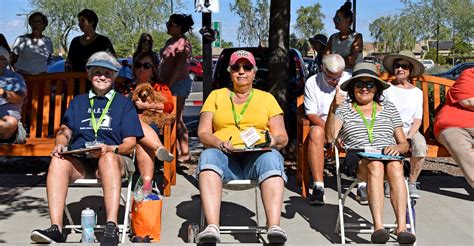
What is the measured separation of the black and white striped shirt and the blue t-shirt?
164 cm

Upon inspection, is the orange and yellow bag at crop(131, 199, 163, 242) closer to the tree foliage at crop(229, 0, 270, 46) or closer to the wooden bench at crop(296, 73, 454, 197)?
the wooden bench at crop(296, 73, 454, 197)

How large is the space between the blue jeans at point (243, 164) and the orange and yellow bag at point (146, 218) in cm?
47

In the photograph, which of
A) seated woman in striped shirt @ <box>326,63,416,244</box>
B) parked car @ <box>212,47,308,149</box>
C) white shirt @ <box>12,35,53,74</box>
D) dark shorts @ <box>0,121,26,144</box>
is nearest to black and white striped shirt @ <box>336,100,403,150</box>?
seated woman in striped shirt @ <box>326,63,416,244</box>

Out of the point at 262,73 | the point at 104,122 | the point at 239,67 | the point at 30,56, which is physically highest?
the point at 30,56

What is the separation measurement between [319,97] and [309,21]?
66827mm

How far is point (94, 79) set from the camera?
16.5 ft

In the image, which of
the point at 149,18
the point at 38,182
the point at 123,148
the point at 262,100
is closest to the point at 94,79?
the point at 123,148

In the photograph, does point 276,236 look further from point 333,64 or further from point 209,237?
point 333,64

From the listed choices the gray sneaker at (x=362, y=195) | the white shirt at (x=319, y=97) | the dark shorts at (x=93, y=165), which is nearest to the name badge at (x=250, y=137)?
the dark shorts at (x=93, y=165)

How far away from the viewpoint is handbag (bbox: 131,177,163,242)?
4785 millimetres

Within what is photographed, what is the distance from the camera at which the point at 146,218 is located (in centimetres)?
480

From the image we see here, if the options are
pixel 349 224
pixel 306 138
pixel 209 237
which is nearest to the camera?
pixel 209 237

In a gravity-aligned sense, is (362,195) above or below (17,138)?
below

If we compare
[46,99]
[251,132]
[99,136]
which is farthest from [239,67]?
[46,99]
